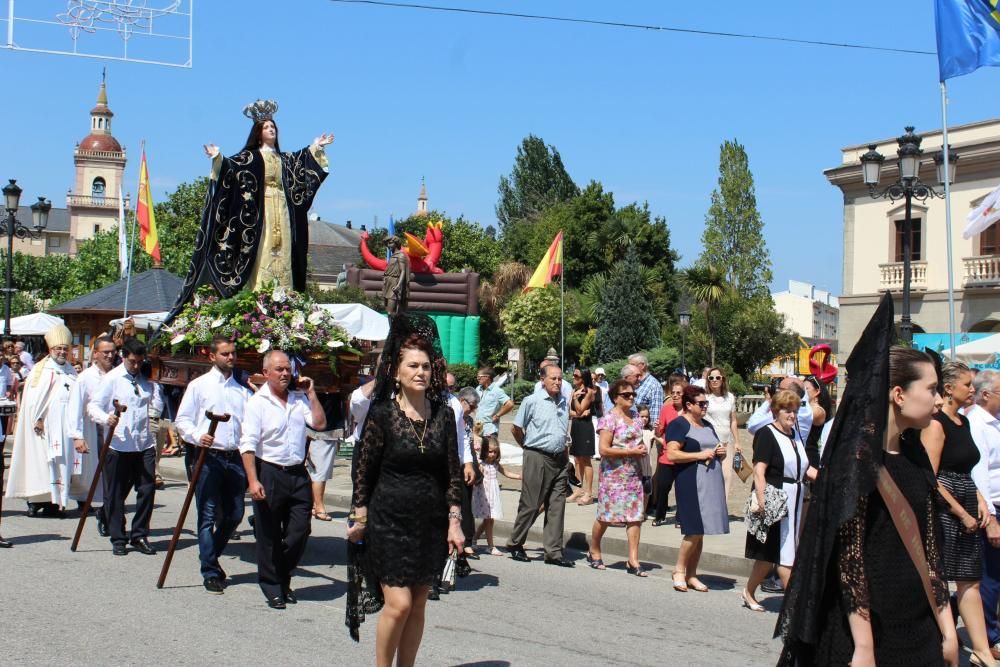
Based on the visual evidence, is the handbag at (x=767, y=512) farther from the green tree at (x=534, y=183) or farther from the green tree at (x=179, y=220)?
the green tree at (x=534, y=183)

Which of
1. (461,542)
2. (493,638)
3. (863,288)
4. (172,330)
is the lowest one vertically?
(493,638)

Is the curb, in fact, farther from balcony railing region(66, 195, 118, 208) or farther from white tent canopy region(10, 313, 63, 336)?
balcony railing region(66, 195, 118, 208)

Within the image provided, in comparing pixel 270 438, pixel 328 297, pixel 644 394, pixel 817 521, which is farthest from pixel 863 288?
pixel 817 521

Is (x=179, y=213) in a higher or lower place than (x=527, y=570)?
higher

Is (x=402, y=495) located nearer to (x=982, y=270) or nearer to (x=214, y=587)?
(x=214, y=587)

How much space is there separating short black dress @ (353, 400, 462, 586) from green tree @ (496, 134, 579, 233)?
82.0 meters

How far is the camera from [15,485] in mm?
11805

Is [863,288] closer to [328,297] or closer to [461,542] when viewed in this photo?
[328,297]

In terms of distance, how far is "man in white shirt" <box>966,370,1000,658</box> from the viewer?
740 cm

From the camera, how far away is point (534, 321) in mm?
50062

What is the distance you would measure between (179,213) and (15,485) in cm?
4726

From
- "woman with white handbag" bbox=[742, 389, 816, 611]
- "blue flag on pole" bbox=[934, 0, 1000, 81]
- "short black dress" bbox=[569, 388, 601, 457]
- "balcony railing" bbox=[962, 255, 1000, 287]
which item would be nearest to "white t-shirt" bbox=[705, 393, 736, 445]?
"short black dress" bbox=[569, 388, 601, 457]

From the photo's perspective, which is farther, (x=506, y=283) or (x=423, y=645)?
(x=506, y=283)

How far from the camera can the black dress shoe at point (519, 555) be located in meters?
10.6
